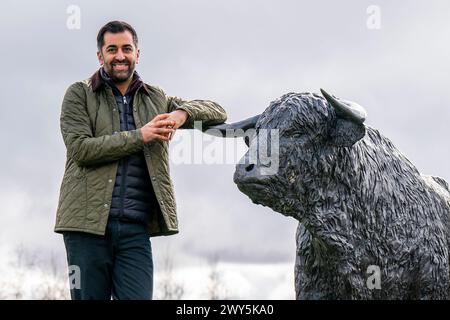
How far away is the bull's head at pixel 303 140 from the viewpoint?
7.79m

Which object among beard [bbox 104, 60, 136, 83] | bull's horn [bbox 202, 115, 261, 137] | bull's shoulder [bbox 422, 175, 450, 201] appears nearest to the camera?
beard [bbox 104, 60, 136, 83]

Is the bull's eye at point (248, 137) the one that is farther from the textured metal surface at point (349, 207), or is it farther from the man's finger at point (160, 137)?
the man's finger at point (160, 137)

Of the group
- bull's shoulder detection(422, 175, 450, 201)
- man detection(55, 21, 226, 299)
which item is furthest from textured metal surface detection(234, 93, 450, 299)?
man detection(55, 21, 226, 299)

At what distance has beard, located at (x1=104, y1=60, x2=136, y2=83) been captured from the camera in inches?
320

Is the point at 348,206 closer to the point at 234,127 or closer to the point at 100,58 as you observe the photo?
the point at 234,127

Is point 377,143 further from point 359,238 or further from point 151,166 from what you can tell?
point 151,166

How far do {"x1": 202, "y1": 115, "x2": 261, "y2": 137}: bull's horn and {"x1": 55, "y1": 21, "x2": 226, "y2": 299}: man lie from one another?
30 centimetres

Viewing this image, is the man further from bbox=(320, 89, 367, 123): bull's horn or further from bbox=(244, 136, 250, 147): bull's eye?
bbox=(320, 89, 367, 123): bull's horn

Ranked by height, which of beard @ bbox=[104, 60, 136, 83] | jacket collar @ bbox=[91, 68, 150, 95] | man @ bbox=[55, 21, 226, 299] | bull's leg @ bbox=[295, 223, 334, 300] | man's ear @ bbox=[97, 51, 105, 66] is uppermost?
man's ear @ bbox=[97, 51, 105, 66]

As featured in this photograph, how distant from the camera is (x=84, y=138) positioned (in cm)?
802

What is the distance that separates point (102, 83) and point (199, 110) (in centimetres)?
74

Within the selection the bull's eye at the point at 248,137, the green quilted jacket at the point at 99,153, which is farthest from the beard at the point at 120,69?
the bull's eye at the point at 248,137
